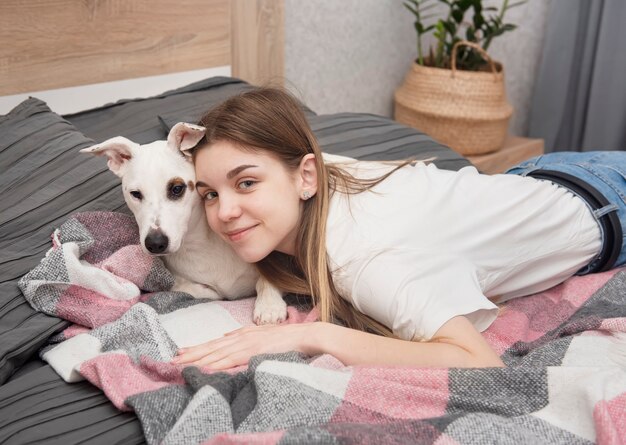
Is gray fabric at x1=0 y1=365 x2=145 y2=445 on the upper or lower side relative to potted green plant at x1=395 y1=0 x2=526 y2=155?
lower

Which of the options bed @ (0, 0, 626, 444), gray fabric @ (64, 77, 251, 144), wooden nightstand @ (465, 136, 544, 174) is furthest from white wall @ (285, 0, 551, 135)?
bed @ (0, 0, 626, 444)

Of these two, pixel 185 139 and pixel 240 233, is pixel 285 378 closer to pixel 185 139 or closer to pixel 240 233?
pixel 240 233

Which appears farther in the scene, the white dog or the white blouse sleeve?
the white dog

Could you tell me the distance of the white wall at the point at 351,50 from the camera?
9.02 ft

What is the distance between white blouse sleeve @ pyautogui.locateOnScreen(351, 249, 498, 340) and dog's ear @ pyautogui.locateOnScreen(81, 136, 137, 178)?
1.69 ft

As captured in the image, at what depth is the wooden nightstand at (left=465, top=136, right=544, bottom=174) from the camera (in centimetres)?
296

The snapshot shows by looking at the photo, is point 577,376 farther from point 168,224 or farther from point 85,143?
point 85,143

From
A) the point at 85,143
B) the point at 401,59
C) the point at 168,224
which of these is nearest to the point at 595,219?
the point at 168,224

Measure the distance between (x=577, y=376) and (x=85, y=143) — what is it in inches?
44.1

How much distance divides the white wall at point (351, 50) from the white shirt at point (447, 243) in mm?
1281

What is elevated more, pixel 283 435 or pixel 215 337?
pixel 283 435

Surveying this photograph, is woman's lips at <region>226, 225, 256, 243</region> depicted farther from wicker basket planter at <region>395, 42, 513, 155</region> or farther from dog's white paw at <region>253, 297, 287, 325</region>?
wicker basket planter at <region>395, 42, 513, 155</region>

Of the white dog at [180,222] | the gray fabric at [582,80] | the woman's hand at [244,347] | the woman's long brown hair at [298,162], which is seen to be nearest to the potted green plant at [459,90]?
the gray fabric at [582,80]

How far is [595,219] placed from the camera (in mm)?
1574
